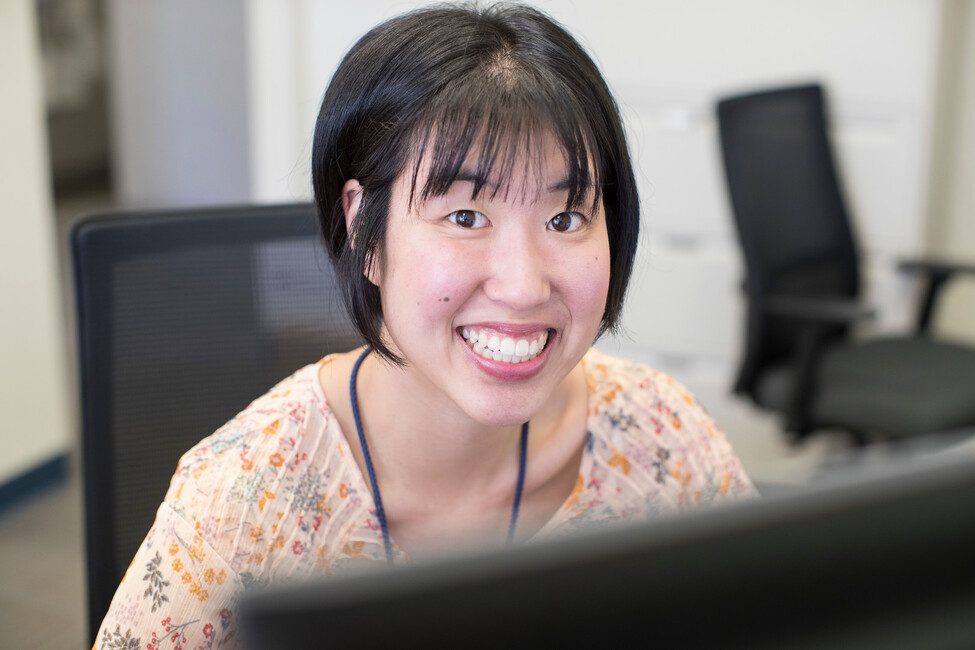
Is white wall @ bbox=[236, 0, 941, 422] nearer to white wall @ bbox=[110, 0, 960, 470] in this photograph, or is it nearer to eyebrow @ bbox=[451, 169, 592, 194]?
white wall @ bbox=[110, 0, 960, 470]

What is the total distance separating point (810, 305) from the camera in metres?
2.21

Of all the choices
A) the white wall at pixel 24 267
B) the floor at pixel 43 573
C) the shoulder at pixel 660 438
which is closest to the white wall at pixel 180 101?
the white wall at pixel 24 267

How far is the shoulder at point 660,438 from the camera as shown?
3.69 ft

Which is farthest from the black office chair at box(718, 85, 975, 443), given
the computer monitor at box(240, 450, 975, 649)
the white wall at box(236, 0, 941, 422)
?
the computer monitor at box(240, 450, 975, 649)

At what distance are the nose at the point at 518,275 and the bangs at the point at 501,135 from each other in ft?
0.14

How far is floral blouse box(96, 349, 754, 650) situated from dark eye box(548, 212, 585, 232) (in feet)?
0.81

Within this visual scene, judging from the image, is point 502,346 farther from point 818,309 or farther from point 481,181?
point 818,309

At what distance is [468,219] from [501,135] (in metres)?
0.07

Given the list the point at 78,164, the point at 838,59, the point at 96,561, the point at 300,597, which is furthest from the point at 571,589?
the point at 78,164

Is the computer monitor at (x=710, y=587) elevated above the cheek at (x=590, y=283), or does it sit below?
above

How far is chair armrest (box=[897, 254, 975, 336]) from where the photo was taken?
7.98ft

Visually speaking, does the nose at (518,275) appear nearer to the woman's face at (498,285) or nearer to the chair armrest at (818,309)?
the woman's face at (498,285)

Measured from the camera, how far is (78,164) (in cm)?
550

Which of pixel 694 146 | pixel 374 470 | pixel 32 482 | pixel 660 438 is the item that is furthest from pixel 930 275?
pixel 32 482
